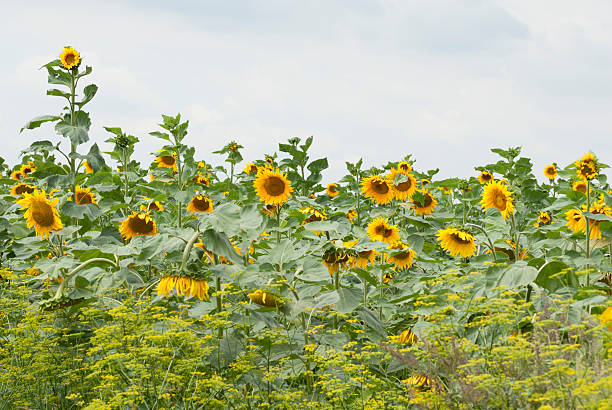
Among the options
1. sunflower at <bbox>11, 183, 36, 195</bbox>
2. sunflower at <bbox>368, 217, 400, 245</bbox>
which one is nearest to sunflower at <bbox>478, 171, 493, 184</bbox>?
sunflower at <bbox>368, 217, 400, 245</bbox>

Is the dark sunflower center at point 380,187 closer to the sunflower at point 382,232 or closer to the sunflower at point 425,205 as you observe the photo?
the sunflower at point 382,232

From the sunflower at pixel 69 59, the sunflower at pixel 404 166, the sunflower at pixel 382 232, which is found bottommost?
the sunflower at pixel 382 232

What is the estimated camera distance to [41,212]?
351 cm

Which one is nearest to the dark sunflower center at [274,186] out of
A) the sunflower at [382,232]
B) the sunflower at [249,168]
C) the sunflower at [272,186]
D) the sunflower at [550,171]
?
the sunflower at [272,186]

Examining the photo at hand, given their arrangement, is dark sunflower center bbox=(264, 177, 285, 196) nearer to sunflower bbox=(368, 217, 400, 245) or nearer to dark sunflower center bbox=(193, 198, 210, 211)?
dark sunflower center bbox=(193, 198, 210, 211)

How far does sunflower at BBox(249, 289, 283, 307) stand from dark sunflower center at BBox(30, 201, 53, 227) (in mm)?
1464

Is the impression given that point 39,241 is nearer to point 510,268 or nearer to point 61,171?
point 61,171

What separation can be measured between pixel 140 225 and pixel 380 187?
1894 millimetres

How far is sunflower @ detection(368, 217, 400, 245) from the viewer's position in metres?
4.03

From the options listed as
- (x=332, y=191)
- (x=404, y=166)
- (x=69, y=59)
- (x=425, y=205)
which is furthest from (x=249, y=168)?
(x=69, y=59)

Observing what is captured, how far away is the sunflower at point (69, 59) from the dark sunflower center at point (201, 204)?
1.21 metres

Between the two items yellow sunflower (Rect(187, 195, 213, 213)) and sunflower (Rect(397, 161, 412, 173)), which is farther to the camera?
sunflower (Rect(397, 161, 412, 173))

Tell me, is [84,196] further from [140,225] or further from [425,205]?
[425,205]

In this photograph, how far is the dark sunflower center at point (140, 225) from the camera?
366 cm
